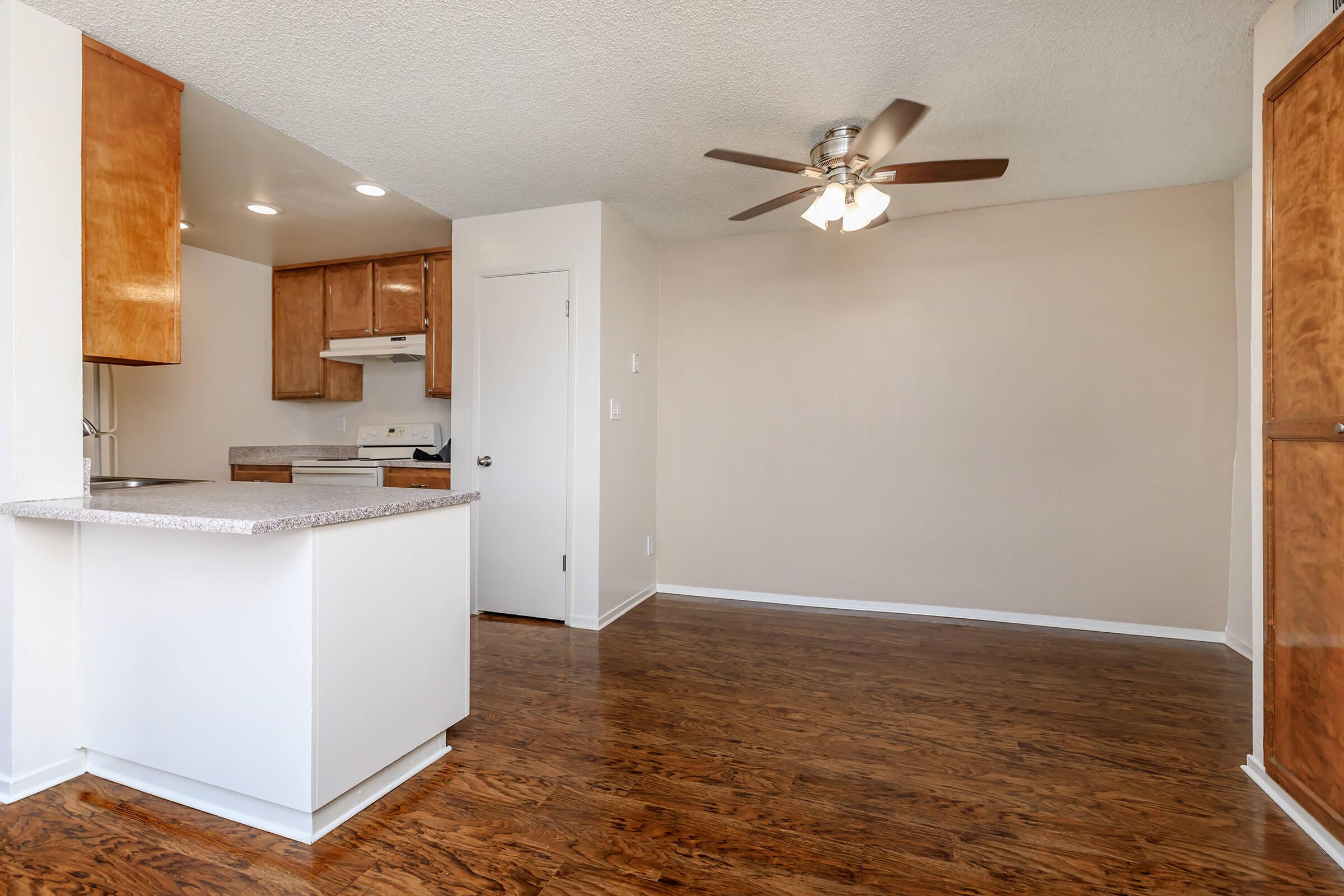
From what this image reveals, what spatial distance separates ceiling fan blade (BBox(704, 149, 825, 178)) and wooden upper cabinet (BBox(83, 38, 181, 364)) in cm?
190

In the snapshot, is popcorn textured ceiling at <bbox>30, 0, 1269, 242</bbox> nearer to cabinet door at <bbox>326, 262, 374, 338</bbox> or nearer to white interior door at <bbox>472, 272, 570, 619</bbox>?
white interior door at <bbox>472, 272, 570, 619</bbox>

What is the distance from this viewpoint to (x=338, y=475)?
14.5ft

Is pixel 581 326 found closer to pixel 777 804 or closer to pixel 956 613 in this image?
pixel 777 804

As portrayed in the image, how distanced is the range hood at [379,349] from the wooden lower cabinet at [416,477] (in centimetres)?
80

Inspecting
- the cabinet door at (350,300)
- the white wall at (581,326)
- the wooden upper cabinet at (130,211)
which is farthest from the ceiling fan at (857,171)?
the cabinet door at (350,300)

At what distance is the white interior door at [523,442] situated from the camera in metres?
3.60

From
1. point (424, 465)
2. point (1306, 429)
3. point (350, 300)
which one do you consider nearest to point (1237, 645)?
point (1306, 429)

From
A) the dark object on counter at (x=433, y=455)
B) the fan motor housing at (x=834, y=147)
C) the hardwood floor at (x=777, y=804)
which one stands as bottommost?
the hardwood floor at (x=777, y=804)

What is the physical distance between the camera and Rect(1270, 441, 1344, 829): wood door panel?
1.60m

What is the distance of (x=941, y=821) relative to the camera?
5.70 ft

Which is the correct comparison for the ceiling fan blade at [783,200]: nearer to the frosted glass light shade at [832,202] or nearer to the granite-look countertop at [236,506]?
the frosted glass light shade at [832,202]

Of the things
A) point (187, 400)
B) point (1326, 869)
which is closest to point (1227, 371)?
point (1326, 869)

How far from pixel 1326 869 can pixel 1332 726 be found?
34cm

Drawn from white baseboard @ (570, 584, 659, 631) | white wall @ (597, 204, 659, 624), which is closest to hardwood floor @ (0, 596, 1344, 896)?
white baseboard @ (570, 584, 659, 631)
